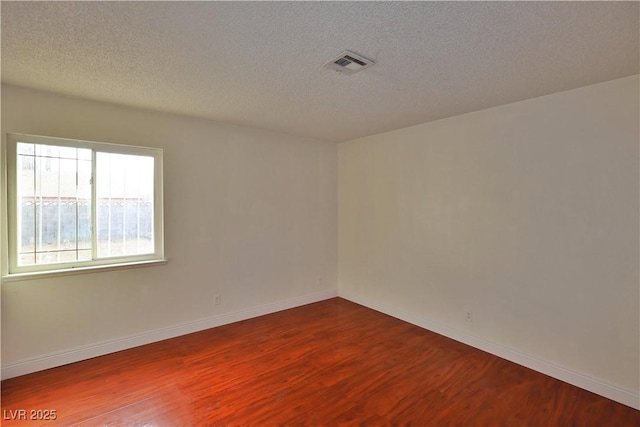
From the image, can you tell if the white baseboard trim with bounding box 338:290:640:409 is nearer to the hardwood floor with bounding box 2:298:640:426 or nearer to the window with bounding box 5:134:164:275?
the hardwood floor with bounding box 2:298:640:426

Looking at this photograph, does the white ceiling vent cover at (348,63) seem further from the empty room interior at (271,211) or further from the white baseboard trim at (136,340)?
the white baseboard trim at (136,340)

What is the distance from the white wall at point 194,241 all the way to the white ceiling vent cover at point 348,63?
2016mm

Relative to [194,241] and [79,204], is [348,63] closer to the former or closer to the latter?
[194,241]

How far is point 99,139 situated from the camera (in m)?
2.93

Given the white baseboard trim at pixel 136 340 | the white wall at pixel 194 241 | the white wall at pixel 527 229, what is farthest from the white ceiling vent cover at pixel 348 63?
the white baseboard trim at pixel 136 340

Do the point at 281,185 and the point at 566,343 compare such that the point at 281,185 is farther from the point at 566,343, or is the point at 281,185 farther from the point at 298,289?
the point at 566,343

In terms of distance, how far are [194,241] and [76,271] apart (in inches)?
43.2

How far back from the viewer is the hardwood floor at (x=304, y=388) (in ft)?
6.93

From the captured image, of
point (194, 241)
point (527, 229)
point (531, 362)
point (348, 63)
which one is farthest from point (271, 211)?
point (531, 362)

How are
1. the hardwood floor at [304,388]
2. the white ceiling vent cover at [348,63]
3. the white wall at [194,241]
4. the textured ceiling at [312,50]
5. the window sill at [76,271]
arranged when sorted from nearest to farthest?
1. the textured ceiling at [312,50]
2. the white ceiling vent cover at [348,63]
3. the hardwood floor at [304,388]
4. the window sill at [76,271]
5. the white wall at [194,241]

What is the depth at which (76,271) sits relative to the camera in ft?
9.20

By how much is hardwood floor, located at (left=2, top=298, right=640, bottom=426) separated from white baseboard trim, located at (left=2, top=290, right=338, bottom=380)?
0.08 m

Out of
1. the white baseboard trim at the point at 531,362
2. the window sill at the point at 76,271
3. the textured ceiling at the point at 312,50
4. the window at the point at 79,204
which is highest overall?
the textured ceiling at the point at 312,50

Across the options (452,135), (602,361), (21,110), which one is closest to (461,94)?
(452,135)
